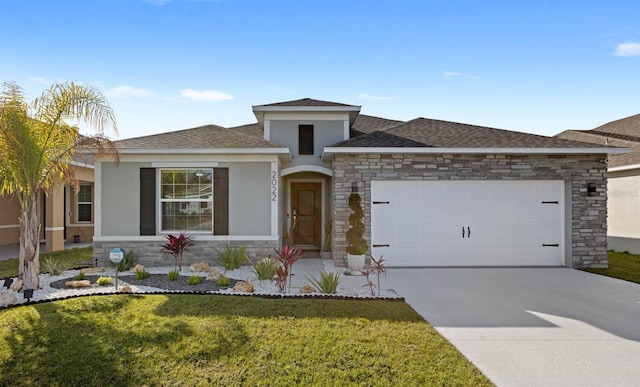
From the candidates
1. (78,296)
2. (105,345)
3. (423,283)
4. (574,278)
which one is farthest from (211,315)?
(574,278)

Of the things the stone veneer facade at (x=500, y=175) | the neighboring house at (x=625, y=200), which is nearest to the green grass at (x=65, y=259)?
the stone veneer facade at (x=500, y=175)

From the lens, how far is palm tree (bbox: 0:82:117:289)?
6734mm

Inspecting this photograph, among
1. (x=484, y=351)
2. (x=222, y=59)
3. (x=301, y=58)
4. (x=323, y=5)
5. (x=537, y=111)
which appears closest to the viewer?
(x=484, y=351)

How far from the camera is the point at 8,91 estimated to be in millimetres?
6852

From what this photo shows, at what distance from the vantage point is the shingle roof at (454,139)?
32.8ft

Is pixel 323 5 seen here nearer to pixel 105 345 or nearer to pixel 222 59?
pixel 222 59

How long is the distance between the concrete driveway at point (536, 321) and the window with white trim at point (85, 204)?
521 inches

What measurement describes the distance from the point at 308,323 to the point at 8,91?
6.68m

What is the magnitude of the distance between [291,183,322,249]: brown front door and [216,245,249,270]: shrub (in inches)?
172

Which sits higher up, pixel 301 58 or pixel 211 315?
pixel 301 58

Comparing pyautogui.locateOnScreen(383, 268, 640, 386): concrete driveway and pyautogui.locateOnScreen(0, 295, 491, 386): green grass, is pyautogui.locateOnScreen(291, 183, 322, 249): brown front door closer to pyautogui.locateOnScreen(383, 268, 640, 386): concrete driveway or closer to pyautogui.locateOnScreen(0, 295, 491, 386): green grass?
pyautogui.locateOnScreen(383, 268, 640, 386): concrete driveway

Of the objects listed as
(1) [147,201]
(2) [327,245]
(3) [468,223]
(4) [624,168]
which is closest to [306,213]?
(2) [327,245]

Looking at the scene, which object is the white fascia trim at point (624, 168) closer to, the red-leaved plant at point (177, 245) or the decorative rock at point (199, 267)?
the decorative rock at point (199, 267)

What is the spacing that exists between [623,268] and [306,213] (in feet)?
31.0
